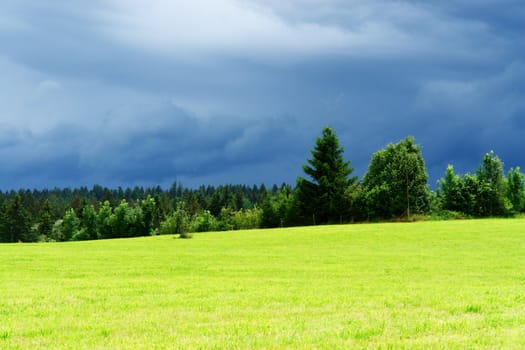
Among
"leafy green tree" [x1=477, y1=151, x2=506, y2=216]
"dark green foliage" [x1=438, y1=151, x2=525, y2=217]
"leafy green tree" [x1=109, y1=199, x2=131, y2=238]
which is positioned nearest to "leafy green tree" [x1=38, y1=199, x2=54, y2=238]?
"leafy green tree" [x1=109, y1=199, x2=131, y2=238]

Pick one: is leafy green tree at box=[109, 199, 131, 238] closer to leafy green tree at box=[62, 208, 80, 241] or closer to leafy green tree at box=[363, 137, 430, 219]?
leafy green tree at box=[62, 208, 80, 241]

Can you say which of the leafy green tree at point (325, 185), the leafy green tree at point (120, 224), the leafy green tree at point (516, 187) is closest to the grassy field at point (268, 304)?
the leafy green tree at point (325, 185)

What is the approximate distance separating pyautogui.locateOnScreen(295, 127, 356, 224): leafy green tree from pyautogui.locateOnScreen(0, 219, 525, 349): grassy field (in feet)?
206

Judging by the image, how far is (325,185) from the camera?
95.6 metres

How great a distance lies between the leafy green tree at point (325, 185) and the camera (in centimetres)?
9548

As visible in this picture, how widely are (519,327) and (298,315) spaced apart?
527 centimetres

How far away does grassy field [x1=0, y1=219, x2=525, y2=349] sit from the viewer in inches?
398

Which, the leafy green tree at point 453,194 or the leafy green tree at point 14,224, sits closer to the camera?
the leafy green tree at point 453,194

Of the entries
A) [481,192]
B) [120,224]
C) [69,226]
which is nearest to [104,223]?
[120,224]

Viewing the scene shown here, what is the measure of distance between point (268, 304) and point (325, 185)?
81.9m

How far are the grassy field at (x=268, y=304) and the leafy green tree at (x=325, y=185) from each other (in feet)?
206

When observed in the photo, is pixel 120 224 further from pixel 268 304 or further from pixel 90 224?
pixel 268 304

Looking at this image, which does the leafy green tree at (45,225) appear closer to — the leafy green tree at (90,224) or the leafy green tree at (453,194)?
the leafy green tree at (90,224)

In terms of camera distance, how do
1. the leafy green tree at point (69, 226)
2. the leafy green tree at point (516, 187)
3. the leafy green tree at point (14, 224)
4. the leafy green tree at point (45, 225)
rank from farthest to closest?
1. the leafy green tree at point (45, 225)
2. the leafy green tree at point (69, 226)
3. the leafy green tree at point (14, 224)
4. the leafy green tree at point (516, 187)
